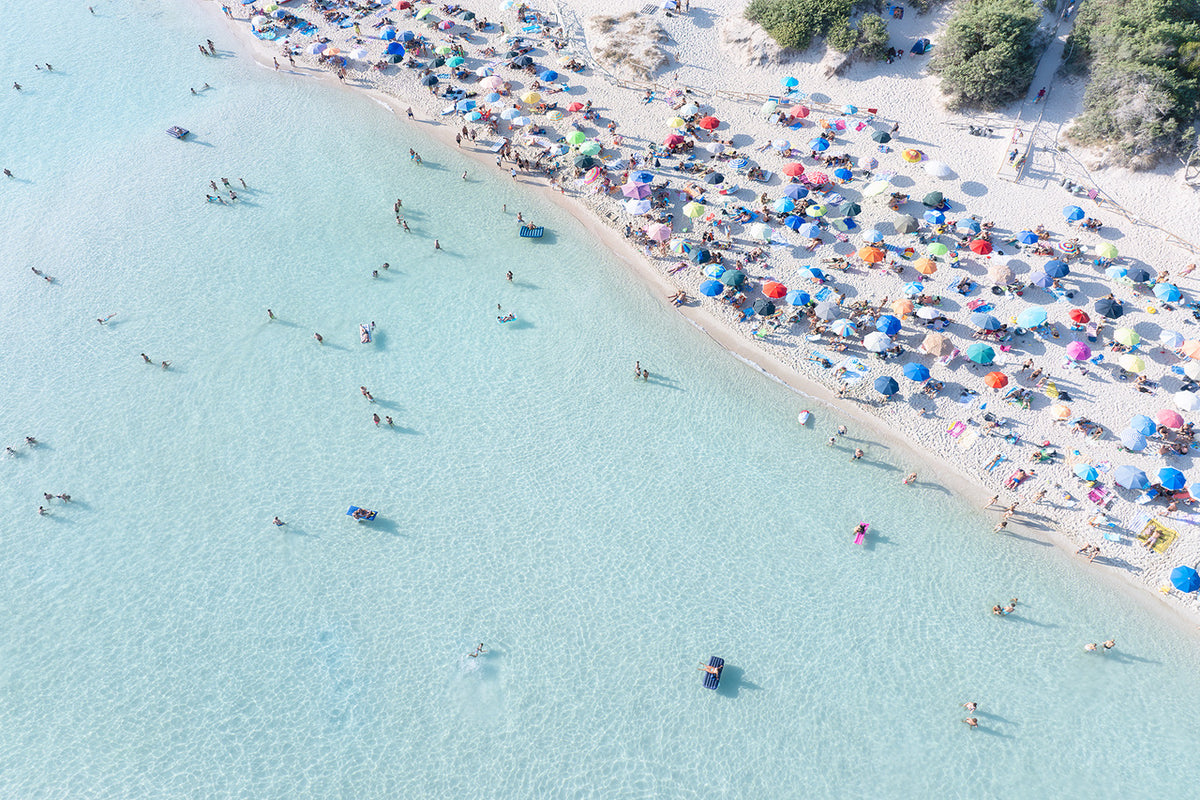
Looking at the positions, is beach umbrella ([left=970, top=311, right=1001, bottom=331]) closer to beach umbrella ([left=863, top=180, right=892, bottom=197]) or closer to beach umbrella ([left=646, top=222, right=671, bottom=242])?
beach umbrella ([left=863, top=180, right=892, bottom=197])

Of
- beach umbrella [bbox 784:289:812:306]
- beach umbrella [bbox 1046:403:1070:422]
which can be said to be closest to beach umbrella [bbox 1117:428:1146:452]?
beach umbrella [bbox 1046:403:1070:422]

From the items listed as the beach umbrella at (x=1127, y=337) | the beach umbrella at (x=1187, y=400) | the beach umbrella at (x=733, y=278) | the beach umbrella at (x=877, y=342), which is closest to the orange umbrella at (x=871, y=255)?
the beach umbrella at (x=877, y=342)

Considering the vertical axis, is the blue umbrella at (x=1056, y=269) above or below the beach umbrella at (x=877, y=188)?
below

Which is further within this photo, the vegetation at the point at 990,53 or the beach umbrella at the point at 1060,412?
the vegetation at the point at 990,53

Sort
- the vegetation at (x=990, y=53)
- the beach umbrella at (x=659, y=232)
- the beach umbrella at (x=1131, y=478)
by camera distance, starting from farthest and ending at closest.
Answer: the vegetation at (x=990, y=53), the beach umbrella at (x=659, y=232), the beach umbrella at (x=1131, y=478)

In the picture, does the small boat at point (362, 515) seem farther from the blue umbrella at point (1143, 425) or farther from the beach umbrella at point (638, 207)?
the blue umbrella at point (1143, 425)

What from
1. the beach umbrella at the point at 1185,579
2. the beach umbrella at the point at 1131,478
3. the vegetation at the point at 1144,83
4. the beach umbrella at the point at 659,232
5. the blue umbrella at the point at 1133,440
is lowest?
the beach umbrella at the point at 1185,579

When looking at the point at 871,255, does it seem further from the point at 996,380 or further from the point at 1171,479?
the point at 1171,479

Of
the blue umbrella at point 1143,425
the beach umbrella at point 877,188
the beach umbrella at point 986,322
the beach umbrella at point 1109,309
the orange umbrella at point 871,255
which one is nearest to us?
the blue umbrella at point 1143,425
